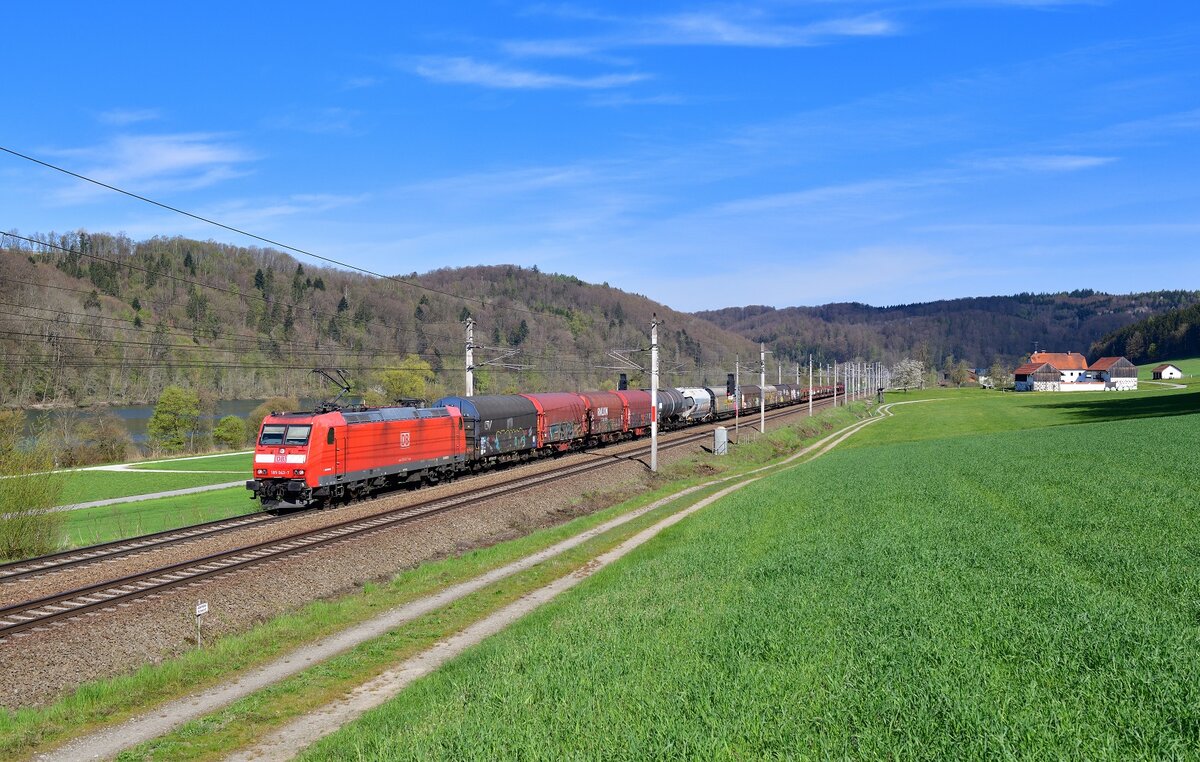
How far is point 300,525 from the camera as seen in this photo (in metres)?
33.0

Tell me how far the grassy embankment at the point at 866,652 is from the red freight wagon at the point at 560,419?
1288 inches

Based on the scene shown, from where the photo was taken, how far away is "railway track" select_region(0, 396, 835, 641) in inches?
810

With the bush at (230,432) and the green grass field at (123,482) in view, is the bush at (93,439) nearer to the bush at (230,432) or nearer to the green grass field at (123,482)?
the green grass field at (123,482)

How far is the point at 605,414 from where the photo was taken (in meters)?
69.9

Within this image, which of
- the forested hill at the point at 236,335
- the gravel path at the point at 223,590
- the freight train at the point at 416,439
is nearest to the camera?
the gravel path at the point at 223,590

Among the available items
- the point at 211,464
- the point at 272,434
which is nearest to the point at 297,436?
the point at 272,434

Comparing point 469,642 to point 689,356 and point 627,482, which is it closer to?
point 627,482

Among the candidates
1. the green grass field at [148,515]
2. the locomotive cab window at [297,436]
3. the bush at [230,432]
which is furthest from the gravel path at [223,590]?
the bush at [230,432]

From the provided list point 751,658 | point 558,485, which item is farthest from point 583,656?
point 558,485

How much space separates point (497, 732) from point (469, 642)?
9.81m

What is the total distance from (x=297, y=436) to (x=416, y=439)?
876cm

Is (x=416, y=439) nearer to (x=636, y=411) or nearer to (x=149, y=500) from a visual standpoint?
(x=149, y=500)

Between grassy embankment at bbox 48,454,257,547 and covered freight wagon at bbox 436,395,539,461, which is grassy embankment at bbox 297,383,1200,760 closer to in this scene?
covered freight wagon at bbox 436,395,539,461

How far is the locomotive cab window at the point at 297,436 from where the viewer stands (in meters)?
35.8
